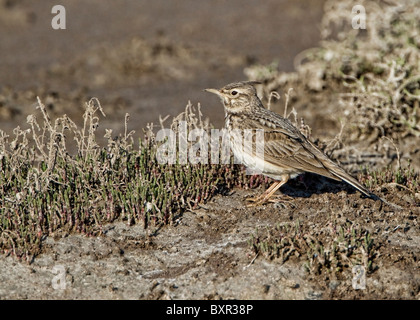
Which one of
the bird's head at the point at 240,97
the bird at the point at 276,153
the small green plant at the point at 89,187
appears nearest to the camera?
the small green plant at the point at 89,187

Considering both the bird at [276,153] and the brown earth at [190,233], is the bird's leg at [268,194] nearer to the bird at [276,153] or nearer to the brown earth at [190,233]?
the bird at [276,153]

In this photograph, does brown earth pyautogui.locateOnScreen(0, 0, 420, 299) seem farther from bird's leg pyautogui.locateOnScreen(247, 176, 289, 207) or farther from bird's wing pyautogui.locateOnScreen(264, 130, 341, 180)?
bird's wing pyautogui.locateOnScreen(264, 130, 341, 180)

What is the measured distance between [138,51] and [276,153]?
7.98 meters

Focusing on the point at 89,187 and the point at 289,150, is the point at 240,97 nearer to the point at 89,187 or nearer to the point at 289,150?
the point at 289,150

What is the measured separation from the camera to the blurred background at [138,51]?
39.2 ft

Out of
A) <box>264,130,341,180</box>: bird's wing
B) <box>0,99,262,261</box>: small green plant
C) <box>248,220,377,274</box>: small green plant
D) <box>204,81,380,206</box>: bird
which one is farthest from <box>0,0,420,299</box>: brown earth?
<box>264,130,341,180</box>: bird's wing

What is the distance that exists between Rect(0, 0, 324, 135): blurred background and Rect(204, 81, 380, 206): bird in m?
3.44

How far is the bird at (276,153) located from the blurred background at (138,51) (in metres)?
3.44

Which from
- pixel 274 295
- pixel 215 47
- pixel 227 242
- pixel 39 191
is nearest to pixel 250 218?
pixel 227 242

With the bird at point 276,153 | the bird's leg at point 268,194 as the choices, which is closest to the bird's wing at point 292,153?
the bird at point 276,153

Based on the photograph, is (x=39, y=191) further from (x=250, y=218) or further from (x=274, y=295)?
(x=274, y=295)

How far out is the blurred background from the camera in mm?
11961

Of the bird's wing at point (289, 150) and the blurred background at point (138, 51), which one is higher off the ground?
the blurred background at point (138, 51)

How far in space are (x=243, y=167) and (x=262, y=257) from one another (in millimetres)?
1685
